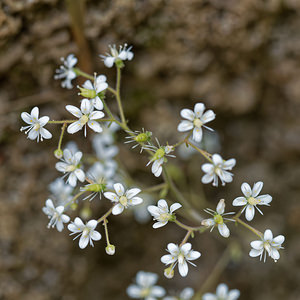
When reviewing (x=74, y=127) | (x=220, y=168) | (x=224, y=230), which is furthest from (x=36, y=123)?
(x=224, y=230)

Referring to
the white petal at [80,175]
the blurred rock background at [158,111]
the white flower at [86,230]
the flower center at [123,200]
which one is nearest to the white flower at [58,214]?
the white flower at [86,230]

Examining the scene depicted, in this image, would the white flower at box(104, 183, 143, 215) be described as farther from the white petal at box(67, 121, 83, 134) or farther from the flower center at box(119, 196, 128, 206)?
the white petal at box(67, 121, 83, 134)

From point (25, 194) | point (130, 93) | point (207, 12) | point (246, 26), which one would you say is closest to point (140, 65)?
point (130, 93)

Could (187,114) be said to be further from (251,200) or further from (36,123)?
(36,123)

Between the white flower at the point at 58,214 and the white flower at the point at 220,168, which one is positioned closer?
the white flower at the point at 220,168

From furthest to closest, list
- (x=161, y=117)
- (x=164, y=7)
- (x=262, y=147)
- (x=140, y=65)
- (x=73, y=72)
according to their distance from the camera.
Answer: (x=262, y=147)
(x=161, y=117)
(x=140, y=65)
(x=164, y=7)
(x=73, y=72)

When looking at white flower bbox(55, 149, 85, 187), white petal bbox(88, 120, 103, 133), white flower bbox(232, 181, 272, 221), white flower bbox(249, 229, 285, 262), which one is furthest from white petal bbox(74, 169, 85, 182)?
white flower bbox(249, 229, 285, 262)

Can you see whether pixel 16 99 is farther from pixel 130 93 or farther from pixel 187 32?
pixel 187 32

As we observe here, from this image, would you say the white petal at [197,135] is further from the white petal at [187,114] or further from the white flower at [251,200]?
the white flower at [251,200]
